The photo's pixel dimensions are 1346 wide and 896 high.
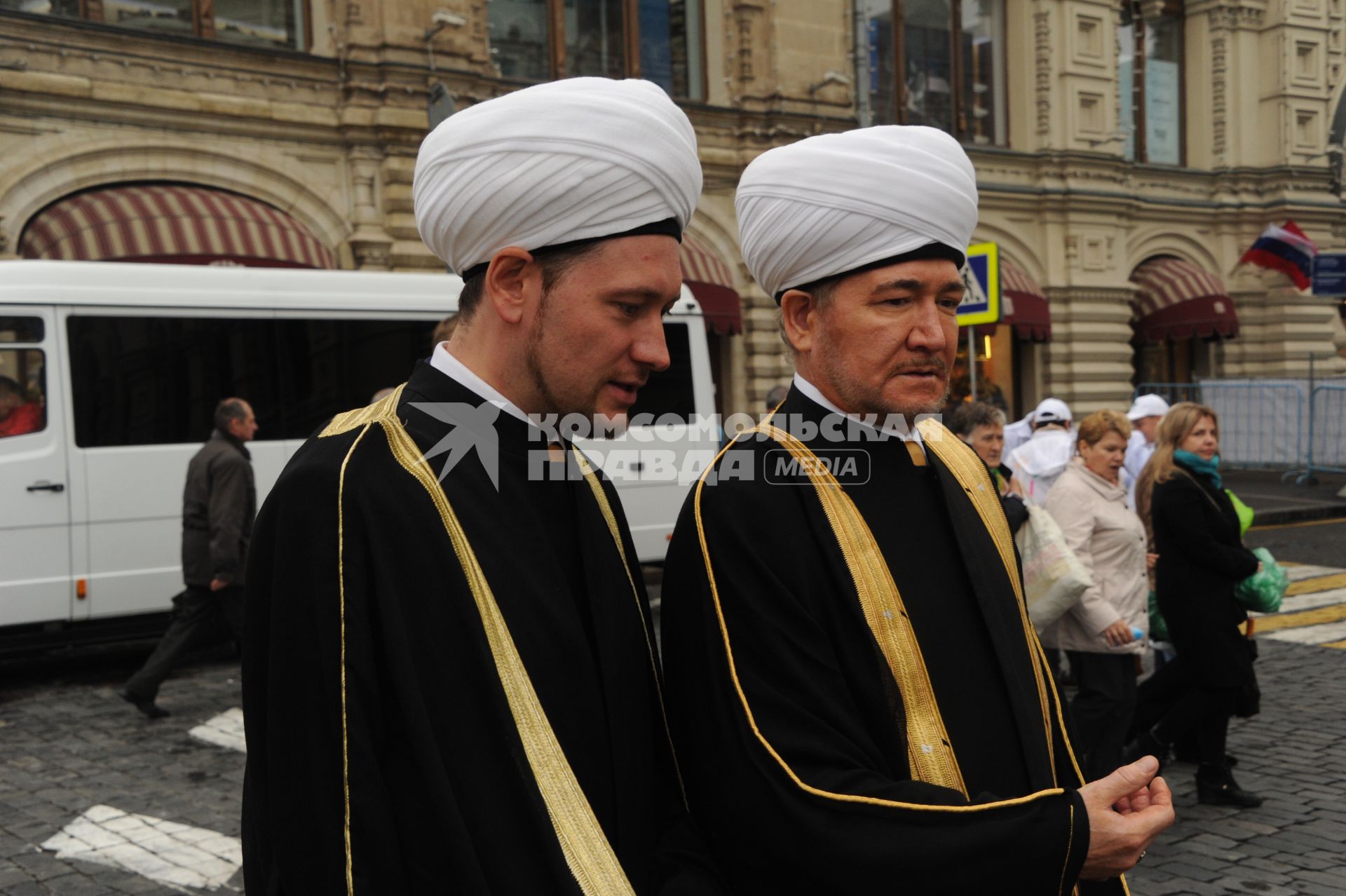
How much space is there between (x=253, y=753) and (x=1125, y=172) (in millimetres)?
22663

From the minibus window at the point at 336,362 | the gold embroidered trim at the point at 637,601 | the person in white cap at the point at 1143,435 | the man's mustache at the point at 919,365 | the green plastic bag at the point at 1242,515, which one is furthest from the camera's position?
the person in white cap at the point at 1143,435

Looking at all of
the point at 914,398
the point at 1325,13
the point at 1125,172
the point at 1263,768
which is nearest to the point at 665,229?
the point at 914,398

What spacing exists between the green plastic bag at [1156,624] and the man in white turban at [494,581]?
474 centimetres

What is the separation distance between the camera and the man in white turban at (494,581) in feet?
4.84

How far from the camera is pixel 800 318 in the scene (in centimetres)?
215

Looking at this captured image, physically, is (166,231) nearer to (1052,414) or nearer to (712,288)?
(712,288)

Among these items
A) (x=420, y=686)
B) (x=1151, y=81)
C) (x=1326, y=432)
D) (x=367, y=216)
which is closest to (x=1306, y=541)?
(x=1326, y=432)

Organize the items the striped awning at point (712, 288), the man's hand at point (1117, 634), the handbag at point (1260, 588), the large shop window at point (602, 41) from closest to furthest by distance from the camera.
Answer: the man's hand at point (1117, 634) < the handbag at point (1260, 588) < the striped awning at point (712, 288) < the large shop window at point (602, 41)

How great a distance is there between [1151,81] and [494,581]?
24.6 metres

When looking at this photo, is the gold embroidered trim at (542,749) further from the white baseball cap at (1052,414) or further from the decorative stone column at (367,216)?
the decorative stone column at (367,216)

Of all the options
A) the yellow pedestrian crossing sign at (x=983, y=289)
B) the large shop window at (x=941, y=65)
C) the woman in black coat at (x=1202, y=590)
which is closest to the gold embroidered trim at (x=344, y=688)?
the woman in black coat at (x=1202, y=590)

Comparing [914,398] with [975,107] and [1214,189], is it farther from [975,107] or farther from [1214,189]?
[1214,189]

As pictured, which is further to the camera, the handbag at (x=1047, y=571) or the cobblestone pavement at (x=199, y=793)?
the handbag at (x=1047, y=571)

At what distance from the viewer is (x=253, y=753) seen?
1.56m
